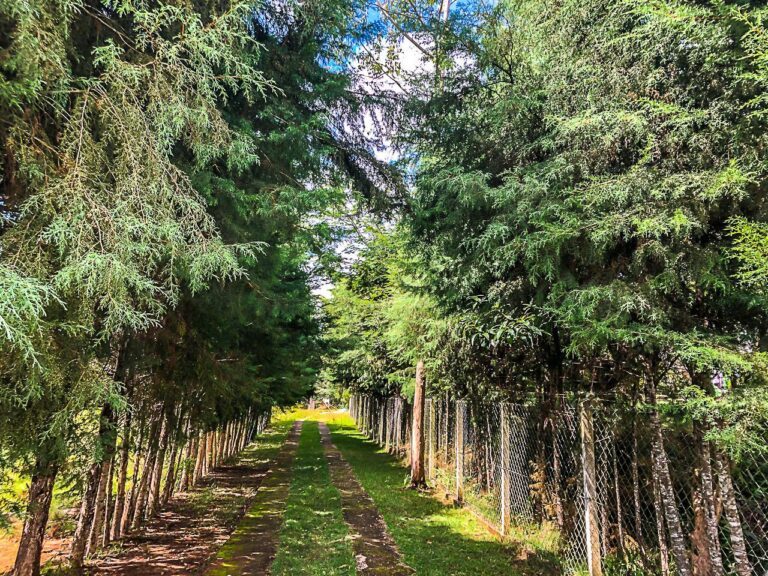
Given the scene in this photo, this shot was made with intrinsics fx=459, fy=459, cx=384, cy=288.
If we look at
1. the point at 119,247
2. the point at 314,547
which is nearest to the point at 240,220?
the point at 119,247

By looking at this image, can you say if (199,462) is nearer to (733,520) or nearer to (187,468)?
(187,468)

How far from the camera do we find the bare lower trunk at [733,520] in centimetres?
301

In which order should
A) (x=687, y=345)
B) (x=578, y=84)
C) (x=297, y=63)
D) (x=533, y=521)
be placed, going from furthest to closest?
(x=533, y=521) < (x=297, y=63) < (x=578, y=84) < (x=687, y=345)

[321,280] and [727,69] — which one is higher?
[321,280]

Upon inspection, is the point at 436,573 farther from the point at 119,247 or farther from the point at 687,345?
the point at 119,247

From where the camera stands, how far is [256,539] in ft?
22.9

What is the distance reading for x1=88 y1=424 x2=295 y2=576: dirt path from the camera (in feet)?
19.4

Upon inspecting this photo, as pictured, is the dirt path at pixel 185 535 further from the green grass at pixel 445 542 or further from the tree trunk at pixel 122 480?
the green grass at pixel 445 542

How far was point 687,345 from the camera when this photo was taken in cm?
317

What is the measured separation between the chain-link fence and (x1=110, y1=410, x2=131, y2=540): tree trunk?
5.26 metres

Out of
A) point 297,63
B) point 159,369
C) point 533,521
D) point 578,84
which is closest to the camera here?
point 578,84

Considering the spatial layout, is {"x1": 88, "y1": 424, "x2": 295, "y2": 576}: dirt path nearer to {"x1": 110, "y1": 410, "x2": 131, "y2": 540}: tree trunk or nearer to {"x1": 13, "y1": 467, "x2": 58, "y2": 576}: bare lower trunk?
{"x1": 110, "y1": 410, "x2": 131, "y2": 540}: tree trunk

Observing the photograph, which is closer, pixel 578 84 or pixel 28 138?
pixel 28 138

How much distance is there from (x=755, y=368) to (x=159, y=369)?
6619 millimetres
